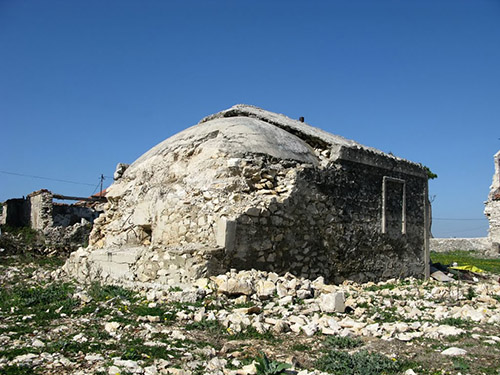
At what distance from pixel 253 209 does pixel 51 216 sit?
12.4 metres

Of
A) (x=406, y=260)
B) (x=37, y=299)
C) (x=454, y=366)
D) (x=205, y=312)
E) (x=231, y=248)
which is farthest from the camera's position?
(x=406, y=260)

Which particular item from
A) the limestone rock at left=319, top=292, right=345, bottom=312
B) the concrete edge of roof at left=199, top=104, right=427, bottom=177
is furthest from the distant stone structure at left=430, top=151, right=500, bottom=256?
the limestone rock at left=319, top=292, right=345, bottom=312

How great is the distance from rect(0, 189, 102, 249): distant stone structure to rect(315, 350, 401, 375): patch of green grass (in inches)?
550

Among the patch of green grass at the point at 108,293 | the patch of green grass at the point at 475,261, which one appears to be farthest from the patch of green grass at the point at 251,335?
the patch of green grass at the point at 475,261

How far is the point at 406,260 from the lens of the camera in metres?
9.88

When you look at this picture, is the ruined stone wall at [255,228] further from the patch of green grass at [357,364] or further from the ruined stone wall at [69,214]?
the ruined stone wall at [69,214]

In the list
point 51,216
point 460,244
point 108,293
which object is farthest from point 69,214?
point 460,244

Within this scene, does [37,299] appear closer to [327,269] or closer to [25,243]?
[327,269]

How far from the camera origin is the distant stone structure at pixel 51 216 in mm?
16469

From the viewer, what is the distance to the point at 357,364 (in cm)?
363

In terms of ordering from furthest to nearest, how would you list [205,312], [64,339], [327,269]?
1. [327,269]
2. [205,312]
3. [64,339]

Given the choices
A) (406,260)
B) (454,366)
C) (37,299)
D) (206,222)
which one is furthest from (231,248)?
(406,260)

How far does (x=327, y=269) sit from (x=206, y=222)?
2.49 metres

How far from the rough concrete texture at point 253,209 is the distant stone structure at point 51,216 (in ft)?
25.8
